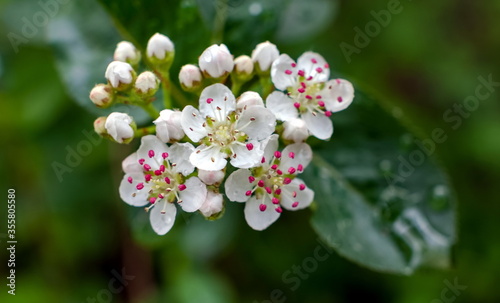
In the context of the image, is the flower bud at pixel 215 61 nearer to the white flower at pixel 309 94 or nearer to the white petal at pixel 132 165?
the white flower at pixel 309 94

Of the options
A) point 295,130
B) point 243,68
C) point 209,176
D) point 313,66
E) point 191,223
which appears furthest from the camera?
point 191,223

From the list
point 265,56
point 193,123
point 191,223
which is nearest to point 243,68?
point 265,56

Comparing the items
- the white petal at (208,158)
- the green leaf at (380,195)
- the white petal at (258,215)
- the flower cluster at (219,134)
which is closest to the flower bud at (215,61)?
the flower cluster at (219,134)

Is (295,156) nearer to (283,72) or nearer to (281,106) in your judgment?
(281,106)

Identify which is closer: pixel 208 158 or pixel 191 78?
pixel 208 158

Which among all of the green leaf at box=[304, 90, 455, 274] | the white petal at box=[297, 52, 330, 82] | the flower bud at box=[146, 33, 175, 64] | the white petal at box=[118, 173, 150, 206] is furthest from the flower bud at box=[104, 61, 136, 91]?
the green leaf at box=[304, 90, 455, 274]
